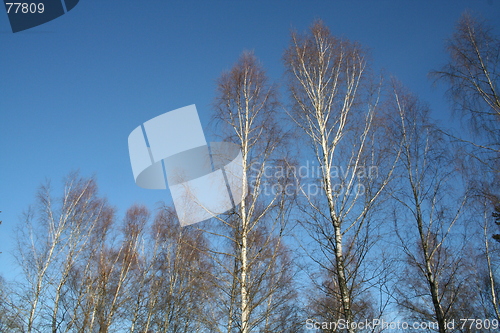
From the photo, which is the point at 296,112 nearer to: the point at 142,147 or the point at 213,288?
the point at 213,288

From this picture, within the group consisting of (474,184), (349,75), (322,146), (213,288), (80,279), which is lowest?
(213,288)

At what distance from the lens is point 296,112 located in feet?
26.2

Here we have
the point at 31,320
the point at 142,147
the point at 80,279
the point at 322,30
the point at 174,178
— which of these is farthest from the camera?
the point at 80,279

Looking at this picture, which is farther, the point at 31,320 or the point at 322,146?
the point at 31,320

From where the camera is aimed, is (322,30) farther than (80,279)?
No

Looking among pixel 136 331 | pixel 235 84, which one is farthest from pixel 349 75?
pixel 136 331

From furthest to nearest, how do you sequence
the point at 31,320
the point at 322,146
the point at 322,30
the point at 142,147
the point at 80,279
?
the point at 80,279 → the point at 142,147 → the point at 31,320 → the point at 322,30 → the point at 322,146

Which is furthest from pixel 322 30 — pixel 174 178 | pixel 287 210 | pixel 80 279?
pixel 80 279

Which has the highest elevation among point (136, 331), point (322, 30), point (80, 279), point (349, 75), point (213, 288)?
point (322, 30)

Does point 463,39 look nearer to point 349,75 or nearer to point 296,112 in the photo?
point 349,75

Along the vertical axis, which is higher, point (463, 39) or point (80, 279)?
point (463, 39)

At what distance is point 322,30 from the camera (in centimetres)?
862

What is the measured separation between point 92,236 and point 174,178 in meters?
8.05

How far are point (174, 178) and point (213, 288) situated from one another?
272 cm
